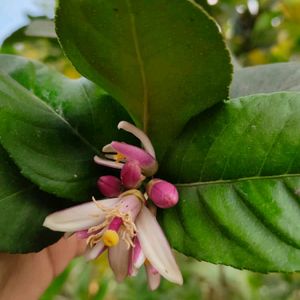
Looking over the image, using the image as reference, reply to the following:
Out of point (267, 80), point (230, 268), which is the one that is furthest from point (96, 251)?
point (230, 268)

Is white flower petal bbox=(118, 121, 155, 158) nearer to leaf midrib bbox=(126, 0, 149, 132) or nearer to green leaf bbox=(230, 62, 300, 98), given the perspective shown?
leaf midrib bbox=(126, 0, 149, 132)

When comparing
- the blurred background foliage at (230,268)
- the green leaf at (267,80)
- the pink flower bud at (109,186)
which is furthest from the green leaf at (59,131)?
the blurred background foliage at (230,268)

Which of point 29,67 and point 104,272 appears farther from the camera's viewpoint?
point 104,272

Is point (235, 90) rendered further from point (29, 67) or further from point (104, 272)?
point (104, 272)

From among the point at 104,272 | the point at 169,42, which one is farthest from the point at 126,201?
the point at 104,272

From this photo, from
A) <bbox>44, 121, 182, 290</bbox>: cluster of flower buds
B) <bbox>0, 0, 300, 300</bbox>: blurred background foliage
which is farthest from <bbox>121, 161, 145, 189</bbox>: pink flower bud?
<bbox>0, 0, 300, 300</bbox>: blurred background foliage

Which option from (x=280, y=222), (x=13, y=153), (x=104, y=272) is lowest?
(x=104, y=272)

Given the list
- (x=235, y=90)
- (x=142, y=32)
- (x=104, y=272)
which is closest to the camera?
(x=142, y=32)

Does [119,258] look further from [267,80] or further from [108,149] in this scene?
[267,80]

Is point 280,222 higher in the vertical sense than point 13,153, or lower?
lower
